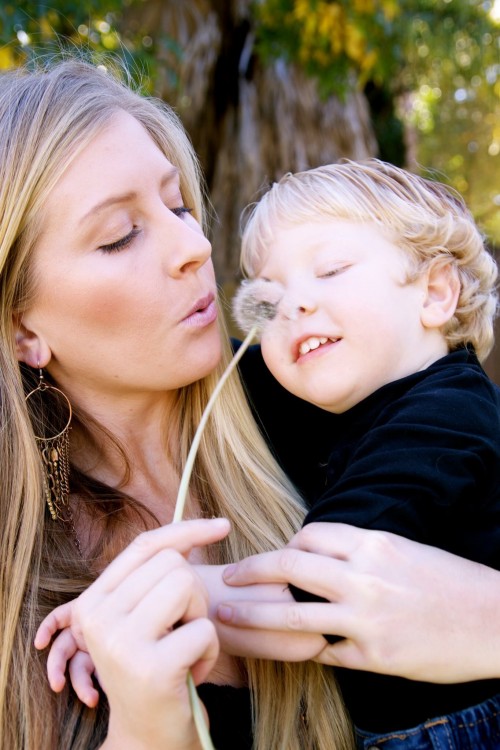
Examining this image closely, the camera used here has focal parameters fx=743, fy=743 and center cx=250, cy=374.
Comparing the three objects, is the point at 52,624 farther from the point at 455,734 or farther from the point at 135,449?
the point at 455,734

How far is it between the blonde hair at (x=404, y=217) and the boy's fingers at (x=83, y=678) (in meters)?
1.07

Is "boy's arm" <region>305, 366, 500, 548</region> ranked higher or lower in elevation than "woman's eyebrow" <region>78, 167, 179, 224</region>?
lower

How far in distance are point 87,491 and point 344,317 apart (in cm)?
81

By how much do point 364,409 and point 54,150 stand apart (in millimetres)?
969

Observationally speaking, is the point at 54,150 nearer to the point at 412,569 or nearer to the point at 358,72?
the point at 412,569

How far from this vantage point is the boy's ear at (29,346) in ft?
6.49

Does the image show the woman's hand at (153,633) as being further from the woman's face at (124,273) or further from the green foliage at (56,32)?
the green foliage at (56,32)

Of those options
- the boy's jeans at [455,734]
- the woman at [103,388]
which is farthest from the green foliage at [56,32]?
the boy's jeans at [455,734]

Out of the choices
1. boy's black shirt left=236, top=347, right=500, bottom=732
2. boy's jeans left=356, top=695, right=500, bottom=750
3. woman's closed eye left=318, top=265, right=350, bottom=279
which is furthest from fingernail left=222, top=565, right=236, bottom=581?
woman's closed eye left=318, top=265, right=350, bottom=279

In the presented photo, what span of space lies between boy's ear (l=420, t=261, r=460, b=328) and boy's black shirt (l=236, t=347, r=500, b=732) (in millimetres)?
108

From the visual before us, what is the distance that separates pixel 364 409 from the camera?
1771 mm

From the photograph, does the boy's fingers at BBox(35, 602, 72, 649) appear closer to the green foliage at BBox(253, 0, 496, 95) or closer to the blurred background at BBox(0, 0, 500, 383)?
the blurred background at BBox(0, 0, 500, 383)

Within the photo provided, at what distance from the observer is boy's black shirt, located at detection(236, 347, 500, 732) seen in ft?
4.66

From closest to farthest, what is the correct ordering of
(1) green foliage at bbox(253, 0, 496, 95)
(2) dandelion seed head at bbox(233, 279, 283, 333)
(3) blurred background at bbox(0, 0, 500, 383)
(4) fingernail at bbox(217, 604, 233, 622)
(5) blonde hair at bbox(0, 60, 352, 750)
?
(4) fingernail at bbox(217, 604, 233, 622), (5) blonde hair at bbox(0, 60, 352, 750), (2) dandelion seed head at bbox(233, 279, 283, 333), (1) green foliage at bbox(253, 0, 496, 95), (3) blurred background at bbox(0, 0, 500, 383)
